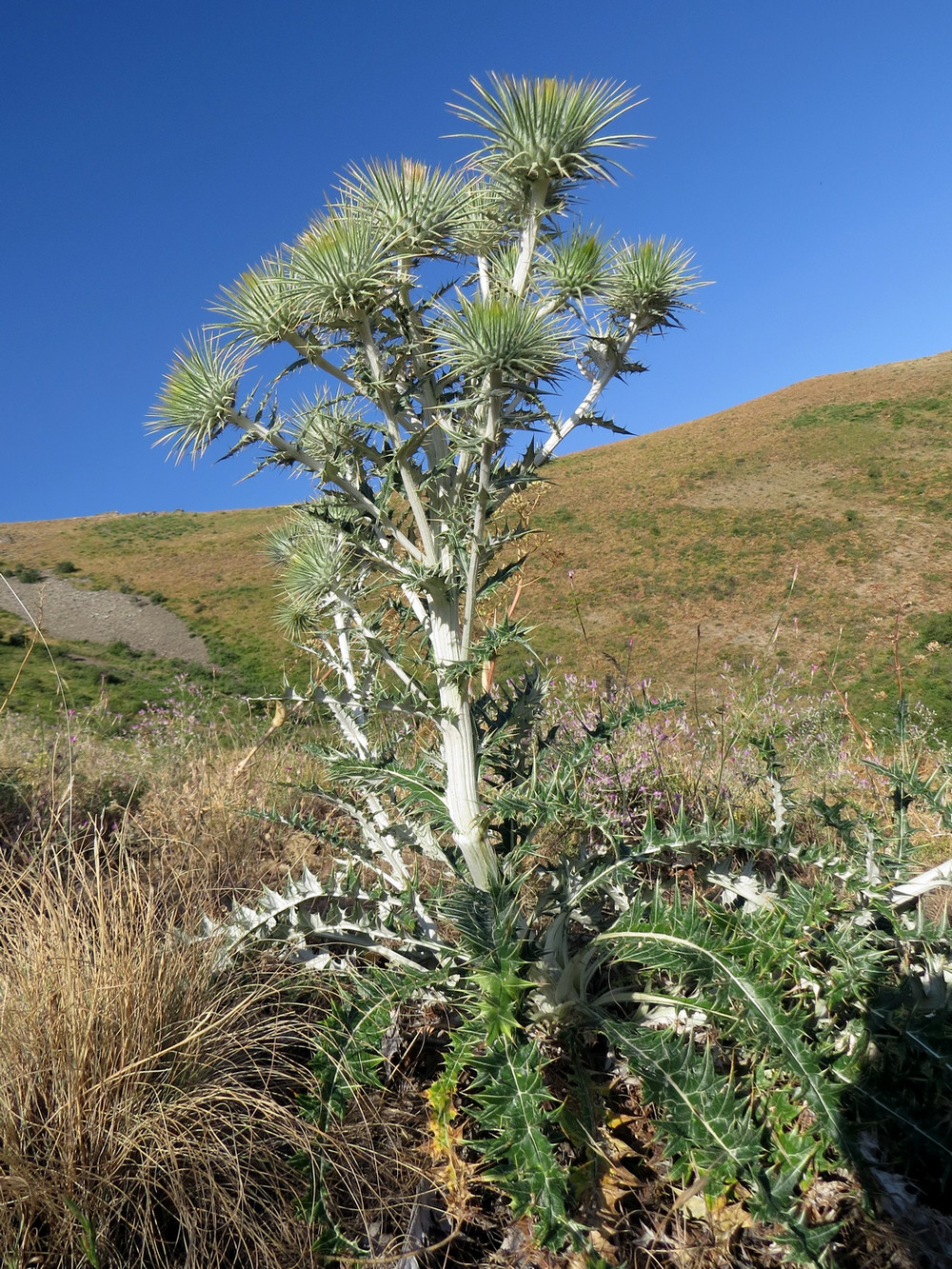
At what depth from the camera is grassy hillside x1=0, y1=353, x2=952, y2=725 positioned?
87.6ft

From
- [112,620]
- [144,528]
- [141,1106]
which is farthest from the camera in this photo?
[144,528]

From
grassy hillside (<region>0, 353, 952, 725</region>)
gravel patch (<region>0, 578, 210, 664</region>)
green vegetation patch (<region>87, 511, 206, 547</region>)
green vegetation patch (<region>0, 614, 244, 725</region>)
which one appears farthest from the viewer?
green vegetation patch (<region>87, 511, 206, 547</region>)

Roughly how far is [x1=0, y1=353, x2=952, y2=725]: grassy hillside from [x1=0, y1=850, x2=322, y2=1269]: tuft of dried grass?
16842 millimetres

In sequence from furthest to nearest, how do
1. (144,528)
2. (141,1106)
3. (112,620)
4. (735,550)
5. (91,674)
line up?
(144,528), (112,620), (735,550), (91,674), (141,1106)

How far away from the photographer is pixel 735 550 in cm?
3650

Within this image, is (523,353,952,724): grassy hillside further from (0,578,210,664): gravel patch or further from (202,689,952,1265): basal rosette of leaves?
(202,689,952,1265): basal rosette of leaves

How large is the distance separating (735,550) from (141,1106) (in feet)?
121

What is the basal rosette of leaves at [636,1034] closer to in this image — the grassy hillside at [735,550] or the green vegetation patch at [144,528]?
the grassy hillside at [735,550]

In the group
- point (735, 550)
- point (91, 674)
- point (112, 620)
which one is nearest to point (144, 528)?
point (112, 620)

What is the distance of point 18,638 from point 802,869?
33561 millimetres

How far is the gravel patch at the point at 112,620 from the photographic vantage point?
3444 centimetres

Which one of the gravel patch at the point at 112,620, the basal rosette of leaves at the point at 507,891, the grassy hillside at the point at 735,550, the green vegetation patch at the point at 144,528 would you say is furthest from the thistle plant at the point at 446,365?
the green vegetation patch at the point at 144,528

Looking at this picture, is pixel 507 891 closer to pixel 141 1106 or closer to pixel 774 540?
pixel 141 1106

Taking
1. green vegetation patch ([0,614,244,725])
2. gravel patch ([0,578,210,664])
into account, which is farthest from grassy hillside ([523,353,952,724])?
gravel patch ([0,578,210,664])
